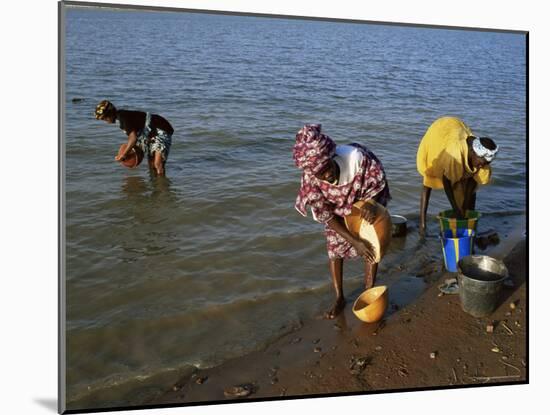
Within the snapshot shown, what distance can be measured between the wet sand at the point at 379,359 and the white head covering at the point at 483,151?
1094mm

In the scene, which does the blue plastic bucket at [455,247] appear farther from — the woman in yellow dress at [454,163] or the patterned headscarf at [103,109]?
the patterned headscarf at [103,109]

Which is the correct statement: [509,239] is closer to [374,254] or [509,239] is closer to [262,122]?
[374,254]

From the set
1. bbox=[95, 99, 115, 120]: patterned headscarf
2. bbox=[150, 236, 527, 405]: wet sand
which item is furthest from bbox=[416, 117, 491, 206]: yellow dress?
bbox=[95, 99, 115, 120]: patterned headscarf

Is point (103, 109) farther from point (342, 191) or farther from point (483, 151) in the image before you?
point (483, 151)

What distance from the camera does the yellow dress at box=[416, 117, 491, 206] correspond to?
14.9 ft

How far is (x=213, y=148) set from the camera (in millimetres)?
7016

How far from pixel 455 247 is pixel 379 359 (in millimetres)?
1276

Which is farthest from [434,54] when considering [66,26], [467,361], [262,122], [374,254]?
[66,26]

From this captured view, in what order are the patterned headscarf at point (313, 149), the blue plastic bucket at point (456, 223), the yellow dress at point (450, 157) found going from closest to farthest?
1. the patterned headscarf at point (313, 149)
2. the blue plastic bucket at point (456, 223)
3. the yellow dress at point (450, 157)

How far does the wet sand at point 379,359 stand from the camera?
3.30 metres

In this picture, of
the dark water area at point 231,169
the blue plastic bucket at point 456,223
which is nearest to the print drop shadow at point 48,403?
the dark water area at point 231,169

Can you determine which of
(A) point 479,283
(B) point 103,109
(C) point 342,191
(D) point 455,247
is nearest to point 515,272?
(D) point 455,247

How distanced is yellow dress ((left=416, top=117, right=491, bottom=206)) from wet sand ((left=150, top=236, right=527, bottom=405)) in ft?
3.84

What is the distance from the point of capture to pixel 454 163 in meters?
4.58
